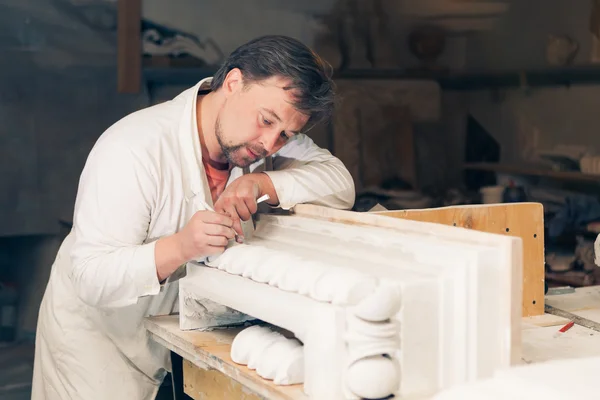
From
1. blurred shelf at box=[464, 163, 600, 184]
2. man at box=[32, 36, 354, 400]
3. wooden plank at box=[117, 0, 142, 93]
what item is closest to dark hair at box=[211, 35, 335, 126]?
man at box=[32, 36, 354, 400]

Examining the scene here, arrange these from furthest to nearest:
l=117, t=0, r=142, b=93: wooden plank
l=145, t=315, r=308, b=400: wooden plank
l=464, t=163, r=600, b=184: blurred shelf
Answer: l=464, t=163, r=600, b=184: blurred shelf → l=117, t=0, r=142, b=93: wooden plank → l=145, t=315, r=308, b=400: wooden plank

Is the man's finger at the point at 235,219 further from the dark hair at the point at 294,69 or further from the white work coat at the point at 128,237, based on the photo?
the dark hair at the point at 294,69

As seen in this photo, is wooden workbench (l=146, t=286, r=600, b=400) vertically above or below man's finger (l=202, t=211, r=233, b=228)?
below

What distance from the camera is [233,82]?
206cm

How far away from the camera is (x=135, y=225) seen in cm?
191

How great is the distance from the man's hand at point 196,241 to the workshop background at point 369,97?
1483 mm

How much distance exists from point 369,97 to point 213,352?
7.35 ft

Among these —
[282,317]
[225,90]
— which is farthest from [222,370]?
[225,90]

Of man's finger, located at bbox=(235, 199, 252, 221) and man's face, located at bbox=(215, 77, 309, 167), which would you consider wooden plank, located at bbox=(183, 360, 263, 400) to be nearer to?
man's finger, located at bbox=(235, 199, 252, 221)

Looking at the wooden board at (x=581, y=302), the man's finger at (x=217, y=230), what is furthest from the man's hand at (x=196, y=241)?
the wooden board at (x=581, y=302)

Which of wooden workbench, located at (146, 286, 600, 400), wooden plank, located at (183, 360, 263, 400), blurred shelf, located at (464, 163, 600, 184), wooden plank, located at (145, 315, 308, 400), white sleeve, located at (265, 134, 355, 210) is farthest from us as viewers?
blurred shelf, located at (464, 163, 600, 184)

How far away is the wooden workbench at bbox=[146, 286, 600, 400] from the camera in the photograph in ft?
5.22

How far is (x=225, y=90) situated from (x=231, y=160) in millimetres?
169

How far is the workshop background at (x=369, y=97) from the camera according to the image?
10.3ft
